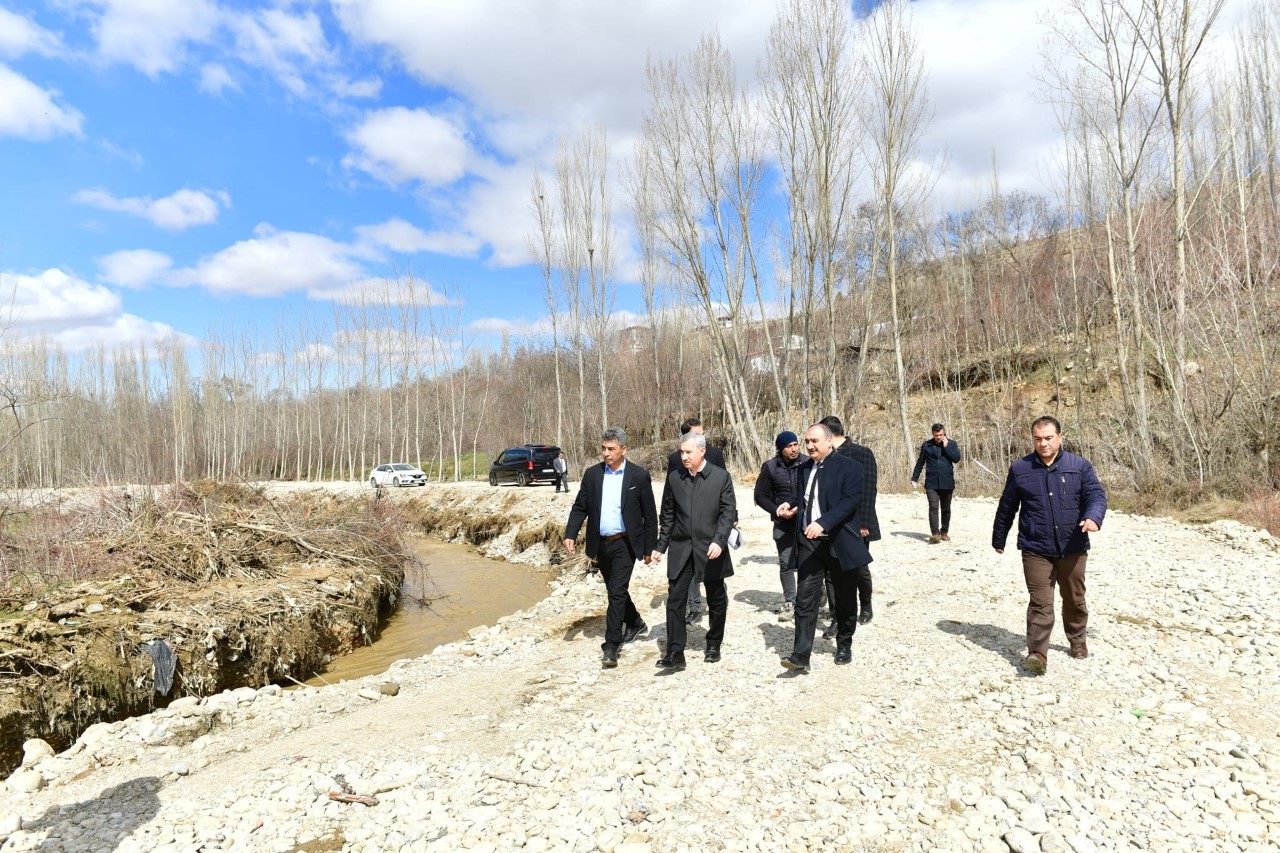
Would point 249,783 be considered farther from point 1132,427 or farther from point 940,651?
point 1132,427

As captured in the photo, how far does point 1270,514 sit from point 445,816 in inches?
490

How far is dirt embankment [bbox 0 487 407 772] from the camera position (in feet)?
20.0

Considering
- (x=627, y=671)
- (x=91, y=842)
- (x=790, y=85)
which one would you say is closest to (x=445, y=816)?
(x=91, y=842)

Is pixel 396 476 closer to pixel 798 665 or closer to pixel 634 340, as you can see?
pixel 634 340

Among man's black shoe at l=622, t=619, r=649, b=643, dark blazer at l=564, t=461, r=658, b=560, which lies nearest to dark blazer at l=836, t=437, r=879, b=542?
dark blazer at l=564, t=461, r=658, b=560

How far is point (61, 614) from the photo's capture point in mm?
6762

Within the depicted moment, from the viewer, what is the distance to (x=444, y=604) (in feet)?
39.4

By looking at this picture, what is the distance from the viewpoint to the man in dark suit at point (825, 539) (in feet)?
16.2

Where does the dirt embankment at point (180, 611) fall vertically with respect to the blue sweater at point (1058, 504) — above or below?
below

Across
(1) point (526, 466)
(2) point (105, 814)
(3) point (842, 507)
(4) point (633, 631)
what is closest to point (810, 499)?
(3) point (842, 507)

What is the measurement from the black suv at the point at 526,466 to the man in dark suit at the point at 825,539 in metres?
18.8

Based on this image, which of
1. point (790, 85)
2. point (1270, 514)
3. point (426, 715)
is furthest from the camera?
point (790, 85)

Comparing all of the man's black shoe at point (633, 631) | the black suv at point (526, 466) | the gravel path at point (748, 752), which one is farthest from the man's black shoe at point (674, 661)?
the black suv at point (526, 466)

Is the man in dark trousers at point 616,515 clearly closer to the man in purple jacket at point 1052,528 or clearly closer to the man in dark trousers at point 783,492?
the man in dark trousers at point 783,492
